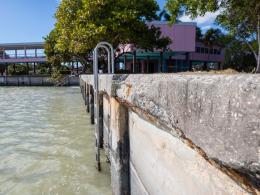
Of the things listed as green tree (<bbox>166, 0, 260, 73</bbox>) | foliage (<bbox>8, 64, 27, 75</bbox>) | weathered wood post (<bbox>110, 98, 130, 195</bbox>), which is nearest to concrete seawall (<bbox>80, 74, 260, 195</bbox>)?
weathered wood post (<bbox>110, 98, 130, 195</bbox>)

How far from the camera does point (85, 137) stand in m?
10.1

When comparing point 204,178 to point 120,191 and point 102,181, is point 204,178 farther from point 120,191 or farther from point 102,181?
point 102,181

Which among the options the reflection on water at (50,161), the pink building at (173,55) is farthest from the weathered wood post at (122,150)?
the pink building at (173,55)

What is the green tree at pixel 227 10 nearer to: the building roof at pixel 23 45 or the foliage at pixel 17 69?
the building roof at pixel 23 45

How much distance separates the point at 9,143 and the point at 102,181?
14.3 ft

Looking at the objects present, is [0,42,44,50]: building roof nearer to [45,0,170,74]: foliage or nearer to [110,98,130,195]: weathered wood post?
[45,0,170,74]: foliage

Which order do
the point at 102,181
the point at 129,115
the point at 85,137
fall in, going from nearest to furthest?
the point at 129,115 < the point at 102,181 < the point at 85,137

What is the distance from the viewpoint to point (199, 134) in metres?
1.52

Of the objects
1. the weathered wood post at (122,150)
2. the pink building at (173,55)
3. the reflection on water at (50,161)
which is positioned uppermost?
the pink building at (173,55)

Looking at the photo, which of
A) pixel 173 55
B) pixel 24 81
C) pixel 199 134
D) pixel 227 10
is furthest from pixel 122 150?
pixel 24 81

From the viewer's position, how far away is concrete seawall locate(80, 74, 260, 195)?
1186mm

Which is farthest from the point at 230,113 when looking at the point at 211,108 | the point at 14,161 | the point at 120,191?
the point at 14,161

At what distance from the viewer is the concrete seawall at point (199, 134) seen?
119cm

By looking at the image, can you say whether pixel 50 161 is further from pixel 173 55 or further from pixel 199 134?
pixel 173 55
